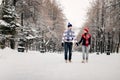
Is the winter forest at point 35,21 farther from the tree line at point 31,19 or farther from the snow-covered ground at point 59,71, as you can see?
the snow-covered ground at point 59,71

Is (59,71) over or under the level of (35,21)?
under

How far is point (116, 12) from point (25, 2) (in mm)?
10178

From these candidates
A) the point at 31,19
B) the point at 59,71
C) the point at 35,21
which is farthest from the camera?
the point at 31,19

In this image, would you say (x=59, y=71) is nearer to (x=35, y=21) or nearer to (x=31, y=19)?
(x=35, y=21)

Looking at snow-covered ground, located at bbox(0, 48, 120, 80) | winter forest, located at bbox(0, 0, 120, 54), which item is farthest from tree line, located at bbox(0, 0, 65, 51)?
snow-covered ground, located at bbox(0, 48, 120, 80)

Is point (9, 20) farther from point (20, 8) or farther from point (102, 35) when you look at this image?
point (102, 35)

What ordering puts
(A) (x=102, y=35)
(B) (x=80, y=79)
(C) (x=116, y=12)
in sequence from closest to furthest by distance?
(B) (x=80, y=79) < (C) (x=116, y=12) < (A) (x=102, y=35)

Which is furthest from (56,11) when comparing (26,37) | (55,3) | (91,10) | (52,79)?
(52,79)

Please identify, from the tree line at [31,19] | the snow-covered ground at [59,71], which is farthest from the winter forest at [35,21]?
the snow-covered ground at [59,71]

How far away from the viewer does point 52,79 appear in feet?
27.8

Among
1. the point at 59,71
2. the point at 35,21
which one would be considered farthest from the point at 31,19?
the point at 59,71

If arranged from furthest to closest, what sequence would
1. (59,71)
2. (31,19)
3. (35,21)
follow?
(31,19) < (35,21) < (59,71)

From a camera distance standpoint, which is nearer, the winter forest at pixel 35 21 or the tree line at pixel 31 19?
the winter forest at pixel 35 21

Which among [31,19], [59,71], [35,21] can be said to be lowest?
[59,71]
